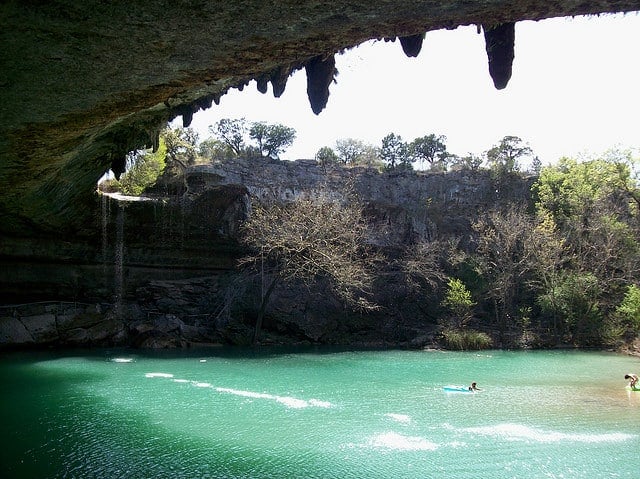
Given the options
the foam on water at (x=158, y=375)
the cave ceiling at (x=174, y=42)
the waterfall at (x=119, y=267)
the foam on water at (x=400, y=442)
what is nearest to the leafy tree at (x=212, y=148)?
the waterfall at (x=119, y=267)

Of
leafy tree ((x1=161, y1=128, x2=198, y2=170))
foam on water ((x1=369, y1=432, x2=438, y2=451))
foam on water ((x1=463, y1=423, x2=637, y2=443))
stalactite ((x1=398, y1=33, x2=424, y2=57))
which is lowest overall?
foam on water ((x1=463, y1=423, x2=637, y2=443))

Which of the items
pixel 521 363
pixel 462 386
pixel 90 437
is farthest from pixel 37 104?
pixel 521 363

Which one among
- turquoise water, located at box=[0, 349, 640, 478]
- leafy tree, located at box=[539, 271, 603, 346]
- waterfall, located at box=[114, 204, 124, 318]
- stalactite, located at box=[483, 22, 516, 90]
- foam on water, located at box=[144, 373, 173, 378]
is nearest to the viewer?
stalactite, located at box=[483, 22, 516, 90]

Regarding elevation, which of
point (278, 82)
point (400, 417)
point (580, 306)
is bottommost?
point (400, 417)

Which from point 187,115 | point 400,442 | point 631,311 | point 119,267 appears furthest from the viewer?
point 119,267

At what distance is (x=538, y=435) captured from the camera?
9266mm

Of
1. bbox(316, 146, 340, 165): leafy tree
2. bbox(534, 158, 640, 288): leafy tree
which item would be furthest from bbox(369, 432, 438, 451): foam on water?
bbox(316, 146, 340, 165): leafy tree

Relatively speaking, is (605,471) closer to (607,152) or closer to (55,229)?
(55,229)

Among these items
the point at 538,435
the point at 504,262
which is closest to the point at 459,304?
the point at 504,262

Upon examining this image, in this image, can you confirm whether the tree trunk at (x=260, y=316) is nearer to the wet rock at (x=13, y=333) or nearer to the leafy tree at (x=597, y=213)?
the wet rock at (x=13, y=333)

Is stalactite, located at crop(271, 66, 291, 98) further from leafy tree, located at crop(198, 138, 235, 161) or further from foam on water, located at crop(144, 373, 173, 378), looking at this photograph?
leafy tree, located at crop(198, 138, 235, 161)

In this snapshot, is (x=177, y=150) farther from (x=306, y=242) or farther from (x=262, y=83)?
(x=262, y=83)

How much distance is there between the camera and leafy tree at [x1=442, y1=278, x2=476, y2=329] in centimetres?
2408

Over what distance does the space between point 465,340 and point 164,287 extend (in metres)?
13.7
